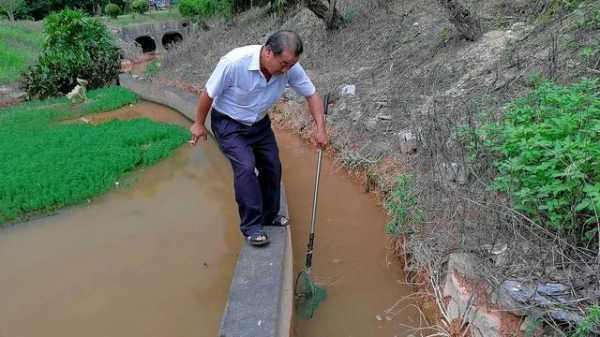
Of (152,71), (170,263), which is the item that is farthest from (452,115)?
(152,71)

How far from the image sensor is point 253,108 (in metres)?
3.18

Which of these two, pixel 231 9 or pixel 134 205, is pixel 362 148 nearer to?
pixel 134 205

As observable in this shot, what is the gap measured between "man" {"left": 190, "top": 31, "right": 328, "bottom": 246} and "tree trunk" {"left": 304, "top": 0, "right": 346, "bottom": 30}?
7.21 meters

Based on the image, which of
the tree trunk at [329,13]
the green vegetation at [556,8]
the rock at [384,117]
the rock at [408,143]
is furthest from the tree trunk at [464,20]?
the tree trunk at [329,13]

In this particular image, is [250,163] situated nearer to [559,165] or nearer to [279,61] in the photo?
[279,61]

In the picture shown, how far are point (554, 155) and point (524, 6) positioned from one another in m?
4.81

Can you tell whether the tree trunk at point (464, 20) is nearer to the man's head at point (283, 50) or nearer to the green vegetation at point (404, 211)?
the green vegetation at point (404, 211)

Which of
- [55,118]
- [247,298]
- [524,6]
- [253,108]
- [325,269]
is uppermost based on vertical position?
[524,6]

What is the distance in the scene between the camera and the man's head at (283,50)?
2.77 metres

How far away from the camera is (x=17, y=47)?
15.8m

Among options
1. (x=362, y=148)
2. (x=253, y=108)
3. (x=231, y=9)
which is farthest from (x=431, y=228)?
(x=231, y=9)

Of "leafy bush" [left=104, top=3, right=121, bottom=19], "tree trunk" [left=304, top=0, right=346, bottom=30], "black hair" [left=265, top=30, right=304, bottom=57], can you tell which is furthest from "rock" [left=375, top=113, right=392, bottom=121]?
"leafy bush" [left=104, top=3, right=121, bottom=19]

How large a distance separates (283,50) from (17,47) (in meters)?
16.3

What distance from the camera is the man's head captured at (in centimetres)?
277
